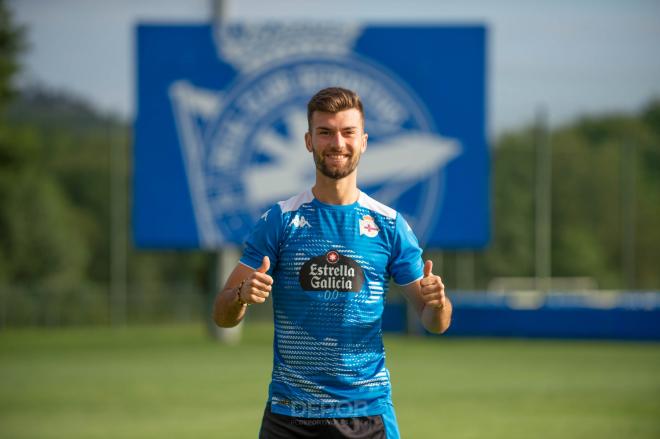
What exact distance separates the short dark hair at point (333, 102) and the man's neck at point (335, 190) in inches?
8.3

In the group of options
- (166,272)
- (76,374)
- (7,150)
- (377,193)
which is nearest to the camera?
(76,374)

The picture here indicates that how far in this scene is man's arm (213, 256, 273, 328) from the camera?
13.3ft

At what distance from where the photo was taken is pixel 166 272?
4456 cm

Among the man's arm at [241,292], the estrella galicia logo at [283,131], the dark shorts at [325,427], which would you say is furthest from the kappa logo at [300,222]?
the estrella galicia logo at [283,131]

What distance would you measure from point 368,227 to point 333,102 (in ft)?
1.59

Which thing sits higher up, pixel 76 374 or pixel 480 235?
pixel 480 235

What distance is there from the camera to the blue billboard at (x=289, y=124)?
2178 cm

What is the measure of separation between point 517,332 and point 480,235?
3.17 meters

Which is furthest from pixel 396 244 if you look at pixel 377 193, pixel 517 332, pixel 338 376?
pixel 517 332

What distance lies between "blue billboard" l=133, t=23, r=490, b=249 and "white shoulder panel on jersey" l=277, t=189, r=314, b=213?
56.4 ft

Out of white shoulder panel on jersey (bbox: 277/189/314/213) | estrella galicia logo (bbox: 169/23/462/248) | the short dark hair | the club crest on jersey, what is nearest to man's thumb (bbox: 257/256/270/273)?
white shoulder panel on jersey (bbox: 277/189/314/213)

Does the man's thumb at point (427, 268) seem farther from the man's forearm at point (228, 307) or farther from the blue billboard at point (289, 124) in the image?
the blue billboard at point (289, 124)

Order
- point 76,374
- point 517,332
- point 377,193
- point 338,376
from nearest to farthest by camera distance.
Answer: point 338,376
point 76,374
point 377,193
point 517,332

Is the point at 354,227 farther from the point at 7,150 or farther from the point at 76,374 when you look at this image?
the point at 7,150
